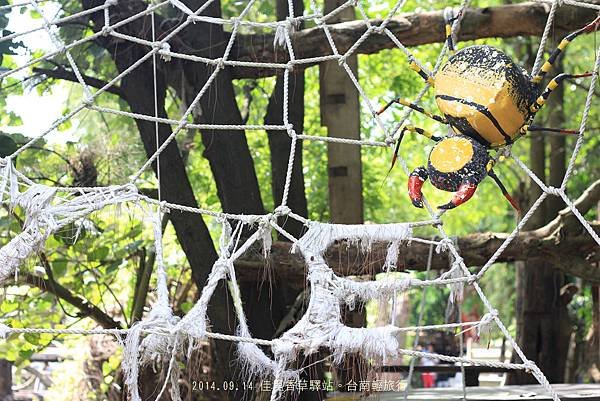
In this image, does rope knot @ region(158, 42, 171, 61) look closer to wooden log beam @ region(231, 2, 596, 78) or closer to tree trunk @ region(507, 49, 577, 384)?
wooden log beam @ region(231, 2, 596, 78)

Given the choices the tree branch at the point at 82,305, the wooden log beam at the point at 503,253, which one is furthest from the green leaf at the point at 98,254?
the wooden log beam at the point at 503,253

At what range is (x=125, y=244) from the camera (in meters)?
4.82

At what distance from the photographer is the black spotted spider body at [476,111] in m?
2.33

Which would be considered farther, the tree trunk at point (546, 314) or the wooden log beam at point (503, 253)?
the tree trunk at point (546, 314)

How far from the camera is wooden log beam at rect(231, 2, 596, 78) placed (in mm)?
3555

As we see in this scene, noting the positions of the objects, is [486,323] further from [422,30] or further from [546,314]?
[546,314]

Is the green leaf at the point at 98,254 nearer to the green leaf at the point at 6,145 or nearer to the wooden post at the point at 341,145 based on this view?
the green leaf at the point at 6,145

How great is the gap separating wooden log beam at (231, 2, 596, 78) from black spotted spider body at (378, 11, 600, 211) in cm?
120

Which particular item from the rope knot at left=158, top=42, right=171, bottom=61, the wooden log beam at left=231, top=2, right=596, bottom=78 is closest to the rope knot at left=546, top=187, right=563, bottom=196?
the rope knot at left=158, top=42, right=171, bottom=61

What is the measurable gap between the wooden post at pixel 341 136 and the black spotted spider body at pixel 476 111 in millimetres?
1722

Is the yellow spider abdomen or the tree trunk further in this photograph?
the tree trunk

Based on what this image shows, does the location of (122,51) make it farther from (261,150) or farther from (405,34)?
(261,150)

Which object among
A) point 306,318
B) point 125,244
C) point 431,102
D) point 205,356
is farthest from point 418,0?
point 306,318

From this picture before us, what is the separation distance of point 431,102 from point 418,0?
864mm
